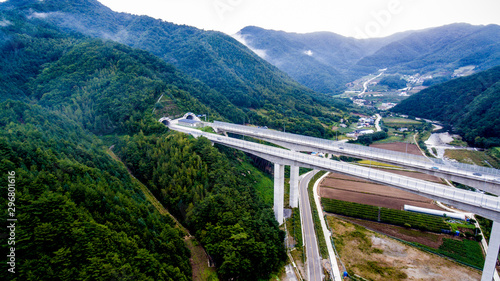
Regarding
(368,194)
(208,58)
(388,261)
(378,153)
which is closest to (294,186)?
(378,153)

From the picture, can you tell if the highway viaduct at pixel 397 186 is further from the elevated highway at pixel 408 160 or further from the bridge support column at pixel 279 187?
the elevated highway at pixel 408 160

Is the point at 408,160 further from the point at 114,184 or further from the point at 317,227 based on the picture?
the point at 114,184

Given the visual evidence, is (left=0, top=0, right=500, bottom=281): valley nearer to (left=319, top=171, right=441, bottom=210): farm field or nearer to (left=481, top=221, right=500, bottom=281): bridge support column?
(left=481, top=221, right=500, bottom=281): bridge support column

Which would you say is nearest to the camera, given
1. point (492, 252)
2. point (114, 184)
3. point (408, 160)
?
point (492, 252)

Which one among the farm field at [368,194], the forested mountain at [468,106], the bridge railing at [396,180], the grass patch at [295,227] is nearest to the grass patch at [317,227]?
the farm field at [368,194]

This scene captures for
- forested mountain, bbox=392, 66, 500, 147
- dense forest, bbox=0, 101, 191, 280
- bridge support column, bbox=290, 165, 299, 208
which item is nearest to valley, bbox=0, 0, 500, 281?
dense forest, bbox=0, 101, 191, 280

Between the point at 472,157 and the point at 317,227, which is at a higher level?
the point at 472,157

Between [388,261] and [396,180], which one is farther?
[388,261]
